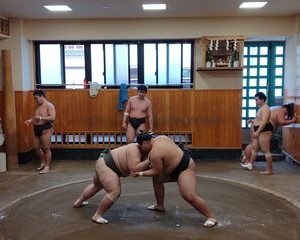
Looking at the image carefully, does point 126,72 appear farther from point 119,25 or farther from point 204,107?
point 204,107

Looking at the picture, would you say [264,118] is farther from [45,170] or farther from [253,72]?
[45,170]

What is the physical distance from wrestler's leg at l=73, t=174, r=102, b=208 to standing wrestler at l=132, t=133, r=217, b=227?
0.59 metres

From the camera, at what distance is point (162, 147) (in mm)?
3461

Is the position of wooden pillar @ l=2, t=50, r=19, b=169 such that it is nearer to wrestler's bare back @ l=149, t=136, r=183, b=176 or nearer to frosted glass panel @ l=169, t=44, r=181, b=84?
→ frosted glass panel @ l=169, t=44, r=181, b=84

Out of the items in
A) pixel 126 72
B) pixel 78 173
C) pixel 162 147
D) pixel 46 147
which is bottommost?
pixel 78 173

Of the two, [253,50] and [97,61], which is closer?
[97,61]

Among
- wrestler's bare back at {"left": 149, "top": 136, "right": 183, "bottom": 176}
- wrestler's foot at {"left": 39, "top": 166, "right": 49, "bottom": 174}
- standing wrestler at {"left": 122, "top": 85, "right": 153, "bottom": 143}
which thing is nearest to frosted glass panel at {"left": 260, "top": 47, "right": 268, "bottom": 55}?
standing wrestler at {"left": 122, "top": 85, "right": 153, "bottom": 143}

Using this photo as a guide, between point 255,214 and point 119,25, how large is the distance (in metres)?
3.97

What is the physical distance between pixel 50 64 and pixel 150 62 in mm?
1794

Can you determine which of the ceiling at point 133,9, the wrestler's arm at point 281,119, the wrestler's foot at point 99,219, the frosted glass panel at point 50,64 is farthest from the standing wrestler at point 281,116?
the frosted glass panel at point 50,64

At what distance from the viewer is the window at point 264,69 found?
25.4 ft

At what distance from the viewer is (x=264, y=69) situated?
25.7 ft

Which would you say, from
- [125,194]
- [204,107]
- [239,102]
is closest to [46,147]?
[125,194]

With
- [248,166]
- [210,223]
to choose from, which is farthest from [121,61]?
[210,223]
